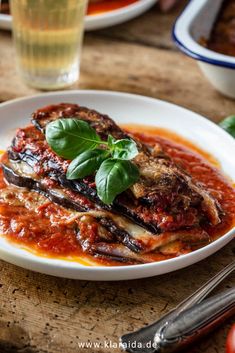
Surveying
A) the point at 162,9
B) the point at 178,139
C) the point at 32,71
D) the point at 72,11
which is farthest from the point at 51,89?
the point at 162,9

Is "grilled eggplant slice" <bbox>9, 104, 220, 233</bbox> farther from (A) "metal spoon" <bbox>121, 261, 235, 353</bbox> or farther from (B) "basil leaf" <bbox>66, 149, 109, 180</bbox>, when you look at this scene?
(A) "metal spoon" <bbox>121, 261, 235, 353</bbox>

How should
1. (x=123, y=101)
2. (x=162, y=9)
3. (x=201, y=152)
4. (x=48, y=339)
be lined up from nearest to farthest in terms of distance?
(x=48, y=339), (x=201, y=152), (x=123, y=101), (x=162, y=9)

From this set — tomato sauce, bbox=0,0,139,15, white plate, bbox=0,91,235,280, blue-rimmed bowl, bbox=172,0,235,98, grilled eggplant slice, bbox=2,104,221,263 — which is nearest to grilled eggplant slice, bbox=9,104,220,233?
grilled eggplant slice, bbox=2,104,221,263

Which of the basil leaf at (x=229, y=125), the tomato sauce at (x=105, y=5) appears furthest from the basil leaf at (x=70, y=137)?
the tomato sauce at (x=105, y=5)

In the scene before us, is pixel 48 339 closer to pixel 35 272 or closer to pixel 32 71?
pixel 35 272

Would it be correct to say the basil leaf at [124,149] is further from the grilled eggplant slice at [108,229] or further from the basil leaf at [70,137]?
the grilled eggplant slice at [108,229]

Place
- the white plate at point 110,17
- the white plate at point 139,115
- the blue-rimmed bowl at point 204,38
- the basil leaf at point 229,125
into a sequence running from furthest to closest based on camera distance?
the white plate at point 110,17
the blue-rimmed bowl at point 204,38
the basil leaf at point 229,125
the white plate at point 139,115

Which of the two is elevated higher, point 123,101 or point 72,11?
point 72,11
